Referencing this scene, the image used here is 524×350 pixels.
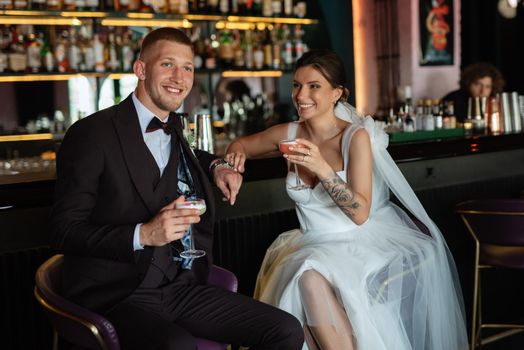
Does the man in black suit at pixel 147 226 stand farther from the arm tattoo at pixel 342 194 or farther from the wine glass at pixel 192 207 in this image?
the arm tattoo at pixel 342 194

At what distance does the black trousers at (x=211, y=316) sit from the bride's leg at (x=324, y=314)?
40 cm

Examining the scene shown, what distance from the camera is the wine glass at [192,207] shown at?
2018 mm

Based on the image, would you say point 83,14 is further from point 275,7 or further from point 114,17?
point 275,7

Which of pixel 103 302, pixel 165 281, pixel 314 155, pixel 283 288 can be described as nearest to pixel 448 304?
pixel 283 288

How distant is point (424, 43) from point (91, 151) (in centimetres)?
590

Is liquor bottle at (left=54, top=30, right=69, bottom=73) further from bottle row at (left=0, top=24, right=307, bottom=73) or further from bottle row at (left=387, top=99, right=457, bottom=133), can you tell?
bottle row at (left=387, top=99, right=457, bottom=133)

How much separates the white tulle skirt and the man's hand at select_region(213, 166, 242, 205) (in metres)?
0.44

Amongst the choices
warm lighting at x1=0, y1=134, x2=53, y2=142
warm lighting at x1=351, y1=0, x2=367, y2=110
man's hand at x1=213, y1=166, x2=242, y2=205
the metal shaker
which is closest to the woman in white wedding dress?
man's hand at x1=213, y1=166, x2=242, y2=205

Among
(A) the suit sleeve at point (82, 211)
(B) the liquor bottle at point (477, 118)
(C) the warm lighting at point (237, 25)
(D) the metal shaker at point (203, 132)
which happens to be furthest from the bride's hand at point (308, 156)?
(C) the warm lighting at point (237, 25)

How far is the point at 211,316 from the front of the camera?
2.31 meters

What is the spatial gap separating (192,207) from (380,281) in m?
1.13

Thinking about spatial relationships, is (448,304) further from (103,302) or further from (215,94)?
(215,94)

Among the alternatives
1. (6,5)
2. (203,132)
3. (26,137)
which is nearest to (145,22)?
(6,5)

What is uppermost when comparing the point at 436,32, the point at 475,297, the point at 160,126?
the point at 436,32
